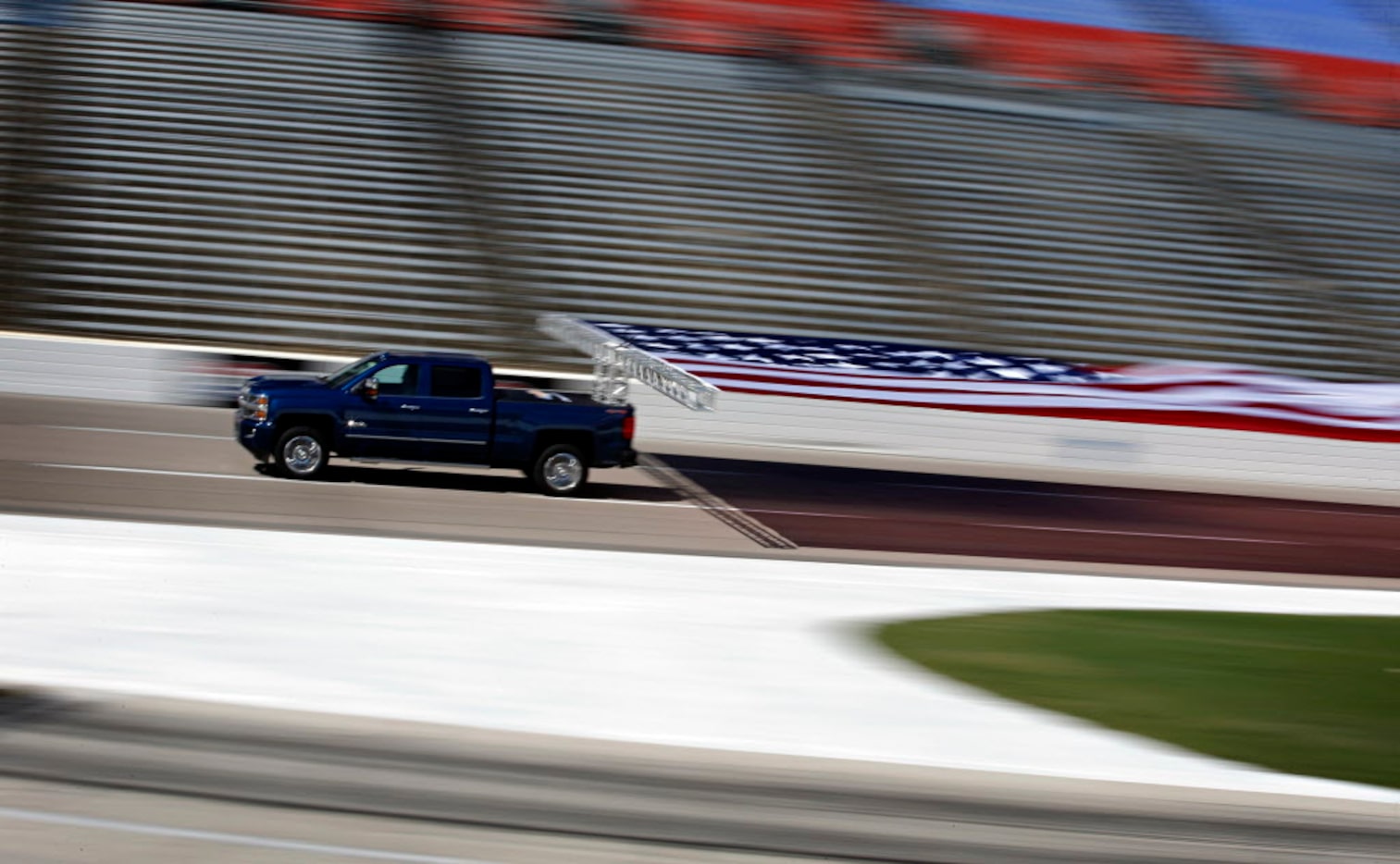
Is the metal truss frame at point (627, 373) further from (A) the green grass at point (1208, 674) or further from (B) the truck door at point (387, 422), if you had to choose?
(A) the green grass at point (1208, 674)

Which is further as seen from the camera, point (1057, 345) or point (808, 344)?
point (1057, 345)

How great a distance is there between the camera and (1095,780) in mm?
6812

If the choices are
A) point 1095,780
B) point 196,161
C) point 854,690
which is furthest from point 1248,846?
point 196,161

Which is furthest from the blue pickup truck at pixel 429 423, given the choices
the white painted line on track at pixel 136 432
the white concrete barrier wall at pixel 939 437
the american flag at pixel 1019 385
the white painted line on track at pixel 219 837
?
the white painted line on track at pixel 219 837

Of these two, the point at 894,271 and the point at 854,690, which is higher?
the point at 894,271

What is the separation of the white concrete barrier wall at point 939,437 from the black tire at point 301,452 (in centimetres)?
657

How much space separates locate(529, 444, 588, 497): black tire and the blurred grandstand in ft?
27.9

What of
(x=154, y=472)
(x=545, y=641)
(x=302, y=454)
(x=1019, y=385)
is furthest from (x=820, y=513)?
(x=1019, y=385)

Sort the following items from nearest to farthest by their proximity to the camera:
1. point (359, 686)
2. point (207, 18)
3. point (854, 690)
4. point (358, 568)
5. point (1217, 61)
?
point (359, 686), point (854, 690), point (358, 568), point (207, 18), point (1217, 61)

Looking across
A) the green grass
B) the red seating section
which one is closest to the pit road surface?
the green grass

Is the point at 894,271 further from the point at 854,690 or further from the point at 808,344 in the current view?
the point at 854,690

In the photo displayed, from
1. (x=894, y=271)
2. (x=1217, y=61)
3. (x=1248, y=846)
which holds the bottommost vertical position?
(x=1248, y=846)

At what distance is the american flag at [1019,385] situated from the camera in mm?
23078

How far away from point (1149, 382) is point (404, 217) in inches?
561
